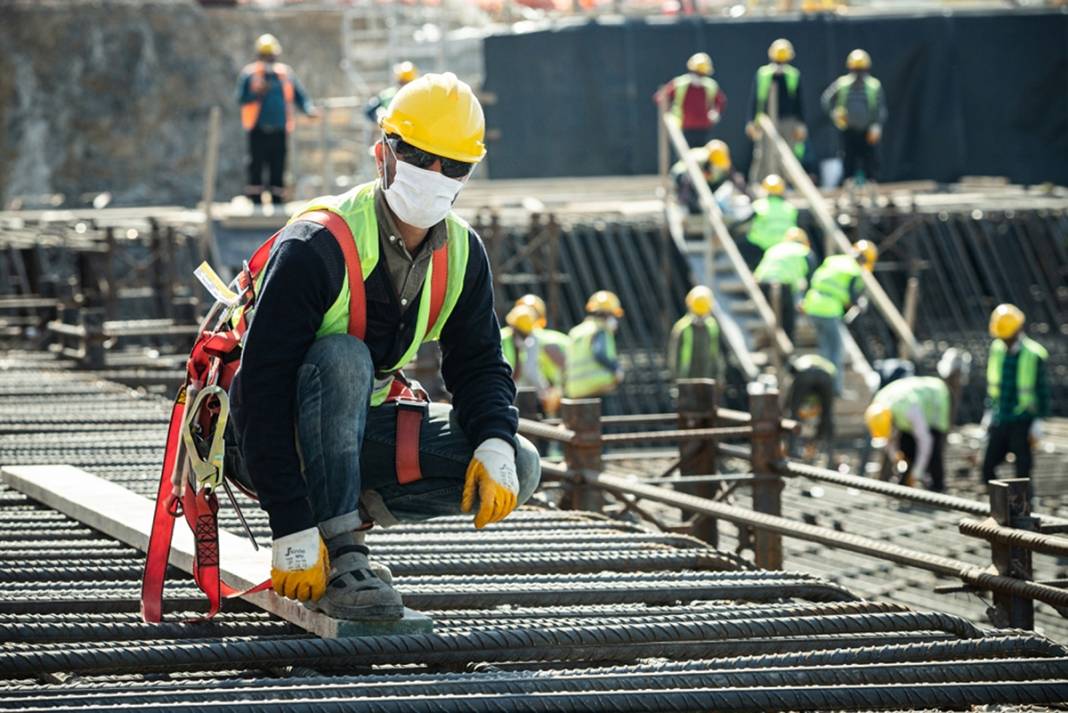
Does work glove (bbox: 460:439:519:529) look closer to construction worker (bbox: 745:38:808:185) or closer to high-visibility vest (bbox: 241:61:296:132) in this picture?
high-visibility vest (bbox: 241:61:296:132)

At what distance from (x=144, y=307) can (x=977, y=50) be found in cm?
1375

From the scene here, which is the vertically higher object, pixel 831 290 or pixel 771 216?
pixel 771 216

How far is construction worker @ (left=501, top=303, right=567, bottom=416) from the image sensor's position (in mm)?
16500

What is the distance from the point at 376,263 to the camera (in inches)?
185

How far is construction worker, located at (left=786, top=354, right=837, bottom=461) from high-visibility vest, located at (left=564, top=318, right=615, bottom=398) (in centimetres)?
182

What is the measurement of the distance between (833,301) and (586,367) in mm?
3028

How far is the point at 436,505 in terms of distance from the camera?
4965 millimetres

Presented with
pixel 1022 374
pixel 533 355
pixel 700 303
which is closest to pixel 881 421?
pixel 1022 374

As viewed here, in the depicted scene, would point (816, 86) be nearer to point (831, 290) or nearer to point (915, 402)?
point (831, 290)

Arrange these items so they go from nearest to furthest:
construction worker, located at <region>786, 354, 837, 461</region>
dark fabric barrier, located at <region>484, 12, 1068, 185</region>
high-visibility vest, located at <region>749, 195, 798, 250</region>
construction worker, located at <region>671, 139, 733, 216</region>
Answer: construction worker, located at <region>786, 354, 837, 461</region> → high-visibility vest, located at <region>749, 195, 798, 250</region> → construction worker, located at <region>671, 139, 733, 216</region> → dark fabric barrier, located at <region>484, 12, 1068, 185</region>

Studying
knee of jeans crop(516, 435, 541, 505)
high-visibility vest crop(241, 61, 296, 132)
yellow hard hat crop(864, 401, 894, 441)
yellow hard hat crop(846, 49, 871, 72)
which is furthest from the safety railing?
yellow hard hat crop(846, 49, 871, 72)

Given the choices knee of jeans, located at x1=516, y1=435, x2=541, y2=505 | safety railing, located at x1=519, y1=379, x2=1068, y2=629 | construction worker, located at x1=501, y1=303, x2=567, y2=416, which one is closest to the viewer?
knee of jeans, located at x1=516, y1=435, x2=541, y2=505

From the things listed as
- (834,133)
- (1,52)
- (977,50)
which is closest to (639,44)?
(834,133)

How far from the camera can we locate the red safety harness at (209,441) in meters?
4.80
